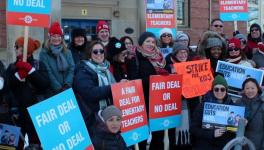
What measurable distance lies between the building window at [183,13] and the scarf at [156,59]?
30.0 feet

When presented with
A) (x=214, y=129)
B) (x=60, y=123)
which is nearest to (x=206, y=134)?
→ (x=214, y=129)

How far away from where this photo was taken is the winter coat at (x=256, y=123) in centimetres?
601

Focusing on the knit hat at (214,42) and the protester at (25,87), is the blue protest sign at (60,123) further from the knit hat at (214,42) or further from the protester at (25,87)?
the knit hat at (214,42)

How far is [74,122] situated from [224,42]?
9.43ft

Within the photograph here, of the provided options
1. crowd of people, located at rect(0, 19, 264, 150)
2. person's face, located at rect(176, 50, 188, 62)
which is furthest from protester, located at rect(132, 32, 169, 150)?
person's face, located at rect(176, 50, 188, 62)

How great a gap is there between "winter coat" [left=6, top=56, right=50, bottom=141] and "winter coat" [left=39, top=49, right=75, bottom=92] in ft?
0.47

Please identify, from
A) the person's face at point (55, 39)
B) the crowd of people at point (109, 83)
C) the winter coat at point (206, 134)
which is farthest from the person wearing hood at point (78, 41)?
the winter coat at point (206, 134)

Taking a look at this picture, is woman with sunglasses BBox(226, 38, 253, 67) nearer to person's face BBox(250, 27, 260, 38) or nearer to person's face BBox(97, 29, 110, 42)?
person's face BBox(97, 29, 110, 42)

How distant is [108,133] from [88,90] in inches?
32.8

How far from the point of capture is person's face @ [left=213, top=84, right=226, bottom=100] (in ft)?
19.6

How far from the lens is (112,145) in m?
4.98

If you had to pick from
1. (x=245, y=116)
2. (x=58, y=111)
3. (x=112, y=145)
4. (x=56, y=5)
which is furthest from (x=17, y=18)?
(x=56, y=5)

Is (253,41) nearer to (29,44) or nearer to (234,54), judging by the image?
(234,54)

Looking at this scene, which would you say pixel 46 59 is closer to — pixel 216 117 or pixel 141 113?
pixel 141 113
